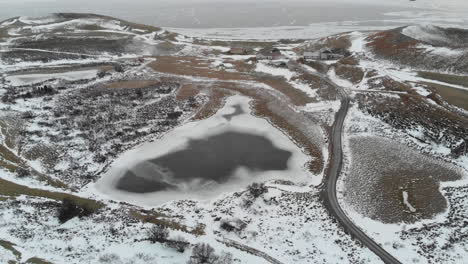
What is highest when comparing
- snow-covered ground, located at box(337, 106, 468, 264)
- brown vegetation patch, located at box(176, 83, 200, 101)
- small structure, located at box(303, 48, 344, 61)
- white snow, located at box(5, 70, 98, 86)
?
small structure, located at box(303, 48, 344, 61)

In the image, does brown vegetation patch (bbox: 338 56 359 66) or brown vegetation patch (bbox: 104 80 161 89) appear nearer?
brown vegetation patch (bbox: 104 80 161 89)

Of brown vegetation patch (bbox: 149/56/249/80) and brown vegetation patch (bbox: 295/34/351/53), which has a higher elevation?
brown vegetation patch (bbox: 295/34/351/53)

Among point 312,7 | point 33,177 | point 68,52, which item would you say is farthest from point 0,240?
point 312,7

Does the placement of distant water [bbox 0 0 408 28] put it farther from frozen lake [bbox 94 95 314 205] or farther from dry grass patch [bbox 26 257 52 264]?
dry grass patch [bbox 26 257 52 264]

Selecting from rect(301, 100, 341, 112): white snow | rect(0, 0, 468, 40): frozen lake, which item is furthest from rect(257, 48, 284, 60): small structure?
rect(0, 0, 468, 40): frozen lake

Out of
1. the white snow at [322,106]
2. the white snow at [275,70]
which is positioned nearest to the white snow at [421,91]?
the white snow at [322,106]

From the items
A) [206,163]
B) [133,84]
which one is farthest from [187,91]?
[206,163]

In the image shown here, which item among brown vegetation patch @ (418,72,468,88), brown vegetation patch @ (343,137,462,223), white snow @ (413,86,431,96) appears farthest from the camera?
brown vegetation patch @ (418,72,468,88)

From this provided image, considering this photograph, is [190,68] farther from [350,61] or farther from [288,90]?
[350,61]
